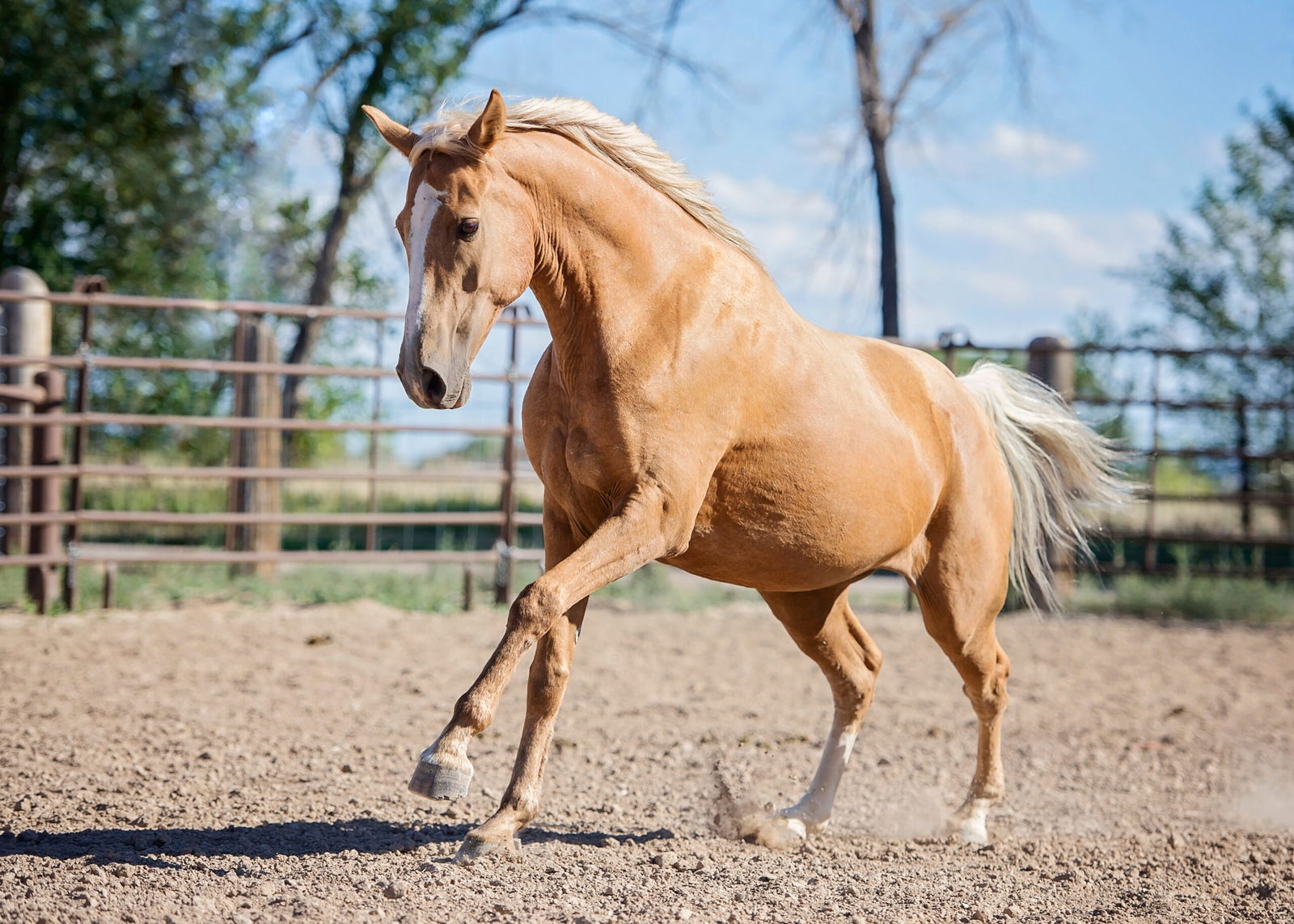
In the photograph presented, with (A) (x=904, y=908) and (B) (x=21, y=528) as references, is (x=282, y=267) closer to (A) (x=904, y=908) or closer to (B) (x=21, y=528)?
(B) (x=21, y=528)

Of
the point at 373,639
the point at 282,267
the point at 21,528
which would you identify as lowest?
the point at 373,639

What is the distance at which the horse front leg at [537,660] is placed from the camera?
9.04 ft

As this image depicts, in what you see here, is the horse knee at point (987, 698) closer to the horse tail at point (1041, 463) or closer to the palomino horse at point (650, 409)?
the palomino horse at point (650, 409)

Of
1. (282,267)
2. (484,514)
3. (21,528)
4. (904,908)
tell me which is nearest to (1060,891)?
(904,908)

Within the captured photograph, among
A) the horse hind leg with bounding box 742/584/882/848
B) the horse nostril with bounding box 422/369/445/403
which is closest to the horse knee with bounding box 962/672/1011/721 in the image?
the horse hind leg with bounding box 742/584/882/848

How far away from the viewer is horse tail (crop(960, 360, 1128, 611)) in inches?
177

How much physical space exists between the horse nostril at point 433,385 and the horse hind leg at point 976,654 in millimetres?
2021

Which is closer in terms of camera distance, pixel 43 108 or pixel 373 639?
pixel 373 639

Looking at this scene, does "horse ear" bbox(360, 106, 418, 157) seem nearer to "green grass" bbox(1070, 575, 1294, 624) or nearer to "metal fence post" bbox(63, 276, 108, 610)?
"metal fence post" bbox(63, 276, 108, 610)

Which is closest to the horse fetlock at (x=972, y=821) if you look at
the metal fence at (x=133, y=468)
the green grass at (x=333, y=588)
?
the metal fence at (x=133, y=468)

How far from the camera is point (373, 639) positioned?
7.09m

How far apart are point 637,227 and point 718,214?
0.42 m

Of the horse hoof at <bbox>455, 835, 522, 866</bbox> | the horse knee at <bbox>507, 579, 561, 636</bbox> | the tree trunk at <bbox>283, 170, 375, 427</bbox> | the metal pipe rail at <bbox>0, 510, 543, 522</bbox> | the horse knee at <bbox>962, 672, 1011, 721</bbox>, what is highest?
the tree trunk at <bbox>283, 170, 375, 427</bbox>

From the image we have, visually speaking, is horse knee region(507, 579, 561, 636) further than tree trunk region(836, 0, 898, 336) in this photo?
No
